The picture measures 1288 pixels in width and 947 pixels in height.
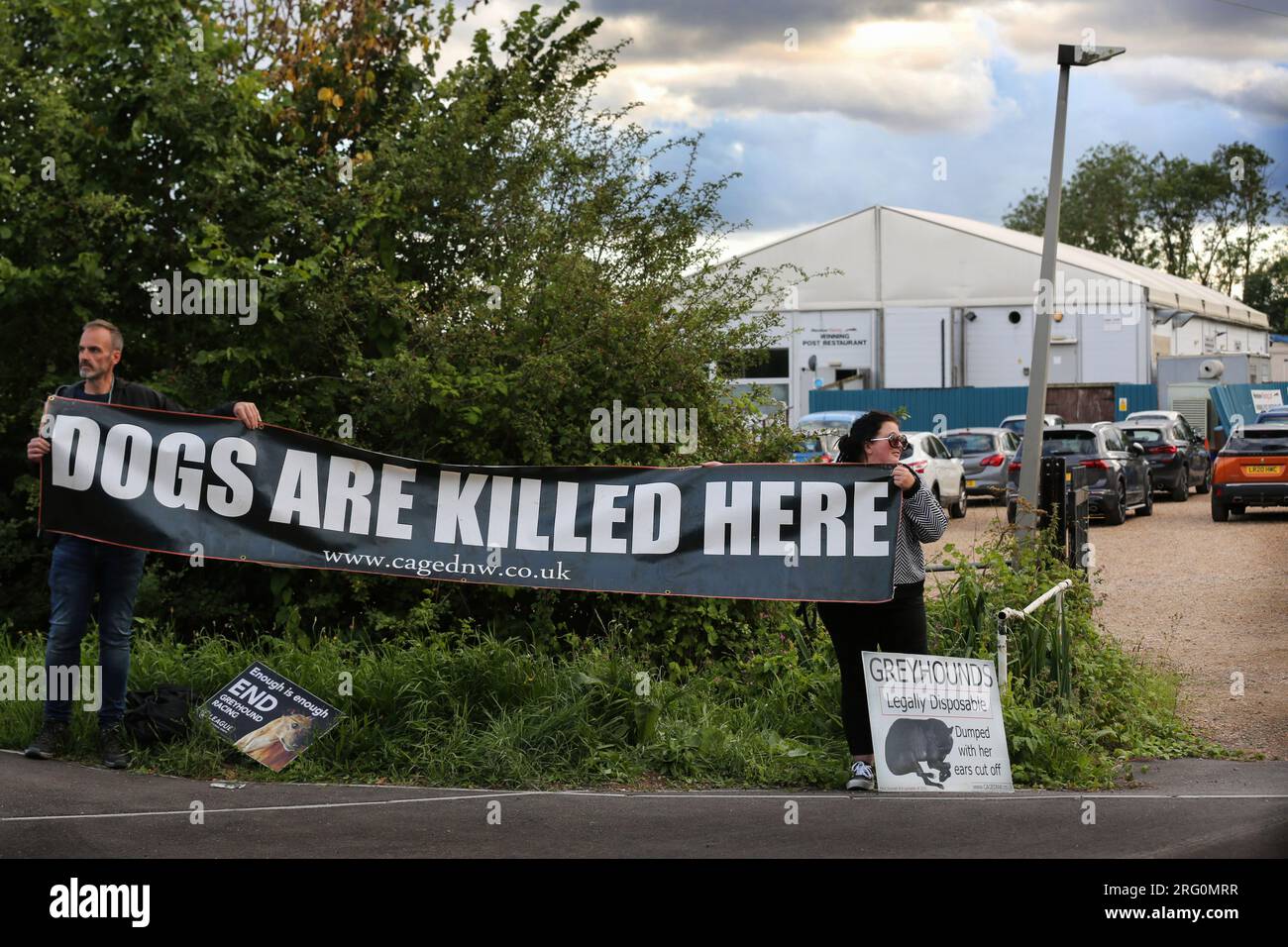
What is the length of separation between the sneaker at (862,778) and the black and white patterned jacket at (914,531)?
97 centimetres

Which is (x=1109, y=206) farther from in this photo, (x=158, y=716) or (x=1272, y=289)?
(x=158, y=716)

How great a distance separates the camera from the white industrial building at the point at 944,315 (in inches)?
1938

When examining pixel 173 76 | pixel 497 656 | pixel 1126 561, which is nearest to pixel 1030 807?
pixel 497 656

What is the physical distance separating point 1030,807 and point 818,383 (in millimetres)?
43667

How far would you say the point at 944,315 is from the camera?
5038cm

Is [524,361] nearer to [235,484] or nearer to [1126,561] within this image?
[235,484]

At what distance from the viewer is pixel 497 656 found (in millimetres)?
8320

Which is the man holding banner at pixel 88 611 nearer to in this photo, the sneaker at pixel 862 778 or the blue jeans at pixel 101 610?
the blue jeans at pixel 101 610

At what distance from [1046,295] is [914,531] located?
13.0 metres

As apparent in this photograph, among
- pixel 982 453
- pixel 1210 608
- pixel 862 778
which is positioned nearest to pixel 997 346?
pixel 982 453

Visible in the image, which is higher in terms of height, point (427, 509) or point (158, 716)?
point (427, 509)

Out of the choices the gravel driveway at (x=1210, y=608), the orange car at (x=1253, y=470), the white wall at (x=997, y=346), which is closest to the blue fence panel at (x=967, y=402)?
the white wall at (x=997, y=346)

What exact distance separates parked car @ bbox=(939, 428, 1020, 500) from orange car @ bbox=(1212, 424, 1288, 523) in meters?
5.00

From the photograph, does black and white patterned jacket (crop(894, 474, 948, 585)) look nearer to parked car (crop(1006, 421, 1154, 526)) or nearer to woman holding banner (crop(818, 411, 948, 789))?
woman holding banner (crop(818, 411, 948, 789))
